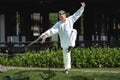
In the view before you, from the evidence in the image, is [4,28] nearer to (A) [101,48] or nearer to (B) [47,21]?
(B) [47,21]

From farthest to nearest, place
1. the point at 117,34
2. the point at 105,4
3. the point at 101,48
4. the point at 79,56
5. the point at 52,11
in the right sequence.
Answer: the point at 117,34
the point at 52,11
the point at 105,4
the point at 101,48
the point at 79,56

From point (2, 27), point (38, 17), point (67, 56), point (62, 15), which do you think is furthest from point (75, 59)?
point (38, 17)

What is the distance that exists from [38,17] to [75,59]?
1006 centimetres

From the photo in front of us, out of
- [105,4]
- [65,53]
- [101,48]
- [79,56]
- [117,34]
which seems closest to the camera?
[65,53]

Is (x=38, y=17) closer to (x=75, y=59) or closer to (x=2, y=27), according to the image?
(x=2, y=27)

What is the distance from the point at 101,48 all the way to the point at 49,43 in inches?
90.7

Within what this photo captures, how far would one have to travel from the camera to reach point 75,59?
17.0m

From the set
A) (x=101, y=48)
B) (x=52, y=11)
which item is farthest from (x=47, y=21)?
(x=101, y=48)

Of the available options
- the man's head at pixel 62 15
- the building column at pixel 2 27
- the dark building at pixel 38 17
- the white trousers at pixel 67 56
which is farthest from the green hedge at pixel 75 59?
the building column at pixel 2 27

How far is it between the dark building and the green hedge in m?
6.93

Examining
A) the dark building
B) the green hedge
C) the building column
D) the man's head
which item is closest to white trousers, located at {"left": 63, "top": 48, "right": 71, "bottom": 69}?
the man's head

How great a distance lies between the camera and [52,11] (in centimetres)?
2644

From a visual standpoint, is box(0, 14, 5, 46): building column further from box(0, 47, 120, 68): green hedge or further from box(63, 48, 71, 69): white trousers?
box(63, 48, 71, 69): white trousers

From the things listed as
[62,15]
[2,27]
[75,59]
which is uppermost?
[2,27]
